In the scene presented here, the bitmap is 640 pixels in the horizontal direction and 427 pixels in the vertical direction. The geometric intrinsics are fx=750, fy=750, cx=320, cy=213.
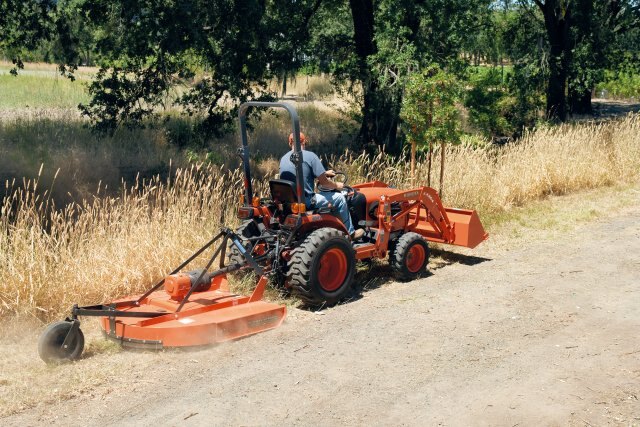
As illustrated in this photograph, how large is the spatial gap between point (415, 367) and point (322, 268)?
72.8 inches

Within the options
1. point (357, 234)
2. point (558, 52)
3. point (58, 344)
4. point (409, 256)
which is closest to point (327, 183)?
point (357, 234)

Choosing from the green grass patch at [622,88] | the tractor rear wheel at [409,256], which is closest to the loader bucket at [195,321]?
the tractor rear wheel at [409,256]

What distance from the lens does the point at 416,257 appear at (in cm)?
906

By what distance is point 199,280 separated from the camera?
6.92 m

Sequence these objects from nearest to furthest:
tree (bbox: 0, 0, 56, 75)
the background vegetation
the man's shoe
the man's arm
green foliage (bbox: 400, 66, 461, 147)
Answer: the man's arm
the man's shoe
the background vegetation
green foliage (bbox: 400, 66, 461, 147)
tree (bbox: 0, 0, 56, 75)

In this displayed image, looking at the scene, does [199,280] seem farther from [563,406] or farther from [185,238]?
[563,406]

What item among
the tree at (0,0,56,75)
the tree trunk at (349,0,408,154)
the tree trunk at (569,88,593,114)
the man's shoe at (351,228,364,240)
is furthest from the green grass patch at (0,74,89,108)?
the tree trunk at (569,88,593,114)

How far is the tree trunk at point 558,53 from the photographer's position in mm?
21953

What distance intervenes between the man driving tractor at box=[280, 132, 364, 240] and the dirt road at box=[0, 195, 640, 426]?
96 centimetres

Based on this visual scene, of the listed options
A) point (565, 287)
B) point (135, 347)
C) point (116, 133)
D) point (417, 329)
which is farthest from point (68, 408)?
point (116, 133)

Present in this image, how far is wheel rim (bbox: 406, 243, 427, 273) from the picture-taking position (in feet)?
29.4

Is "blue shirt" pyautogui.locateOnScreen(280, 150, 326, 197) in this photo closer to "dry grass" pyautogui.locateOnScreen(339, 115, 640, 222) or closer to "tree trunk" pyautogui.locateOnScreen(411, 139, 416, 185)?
"tree trunk" pyautogui.locateOnScreen(411, 139, 416, 185)

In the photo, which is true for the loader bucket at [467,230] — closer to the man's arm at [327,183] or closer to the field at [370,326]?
the field at [370,326]

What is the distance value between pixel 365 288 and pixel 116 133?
8332 mm
